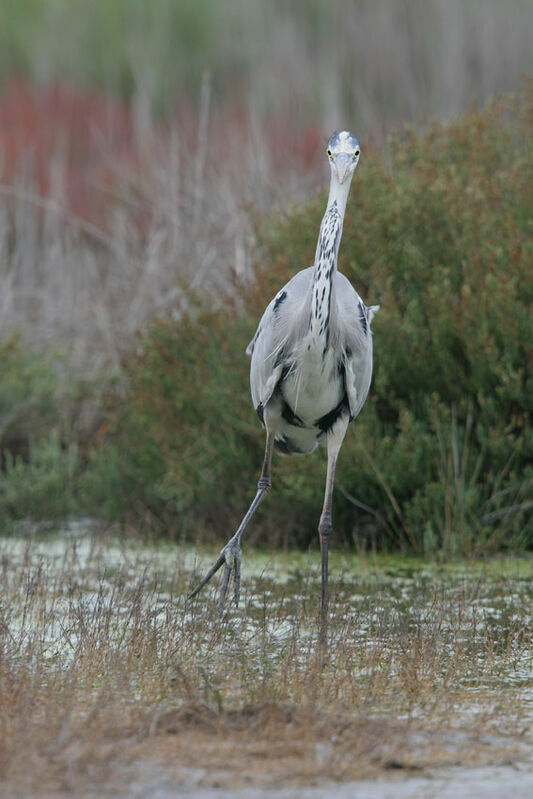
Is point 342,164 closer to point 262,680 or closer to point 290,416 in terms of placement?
point 290,416

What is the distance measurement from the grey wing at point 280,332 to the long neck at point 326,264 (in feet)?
0.66

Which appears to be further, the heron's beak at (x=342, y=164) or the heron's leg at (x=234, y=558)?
the heron's leg at (x=234, y=558)

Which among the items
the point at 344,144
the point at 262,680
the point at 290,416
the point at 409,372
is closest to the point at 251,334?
the point at 409,372

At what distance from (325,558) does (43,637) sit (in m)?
1.52

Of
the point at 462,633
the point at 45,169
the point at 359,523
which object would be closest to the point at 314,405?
the point at 462,633

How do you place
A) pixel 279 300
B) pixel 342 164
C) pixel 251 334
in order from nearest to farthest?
pixel 342 164
pixel 279 300
pixel 251 334

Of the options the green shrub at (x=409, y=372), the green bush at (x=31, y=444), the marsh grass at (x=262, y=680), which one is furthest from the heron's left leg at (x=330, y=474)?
the green bush at (x=31, y=444)

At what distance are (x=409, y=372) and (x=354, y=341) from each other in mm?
2350

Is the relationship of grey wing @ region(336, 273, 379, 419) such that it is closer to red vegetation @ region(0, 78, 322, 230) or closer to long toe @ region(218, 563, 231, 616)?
long toe @ region(218, 563, 231, 616)

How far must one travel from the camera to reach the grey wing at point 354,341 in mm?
6047

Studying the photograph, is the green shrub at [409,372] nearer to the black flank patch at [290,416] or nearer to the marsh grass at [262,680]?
the marsh grass at [262,680]

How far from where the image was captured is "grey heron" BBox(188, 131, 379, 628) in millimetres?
5672

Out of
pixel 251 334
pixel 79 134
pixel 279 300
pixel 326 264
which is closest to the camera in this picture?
pixel 326 264

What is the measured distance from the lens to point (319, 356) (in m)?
5.87
